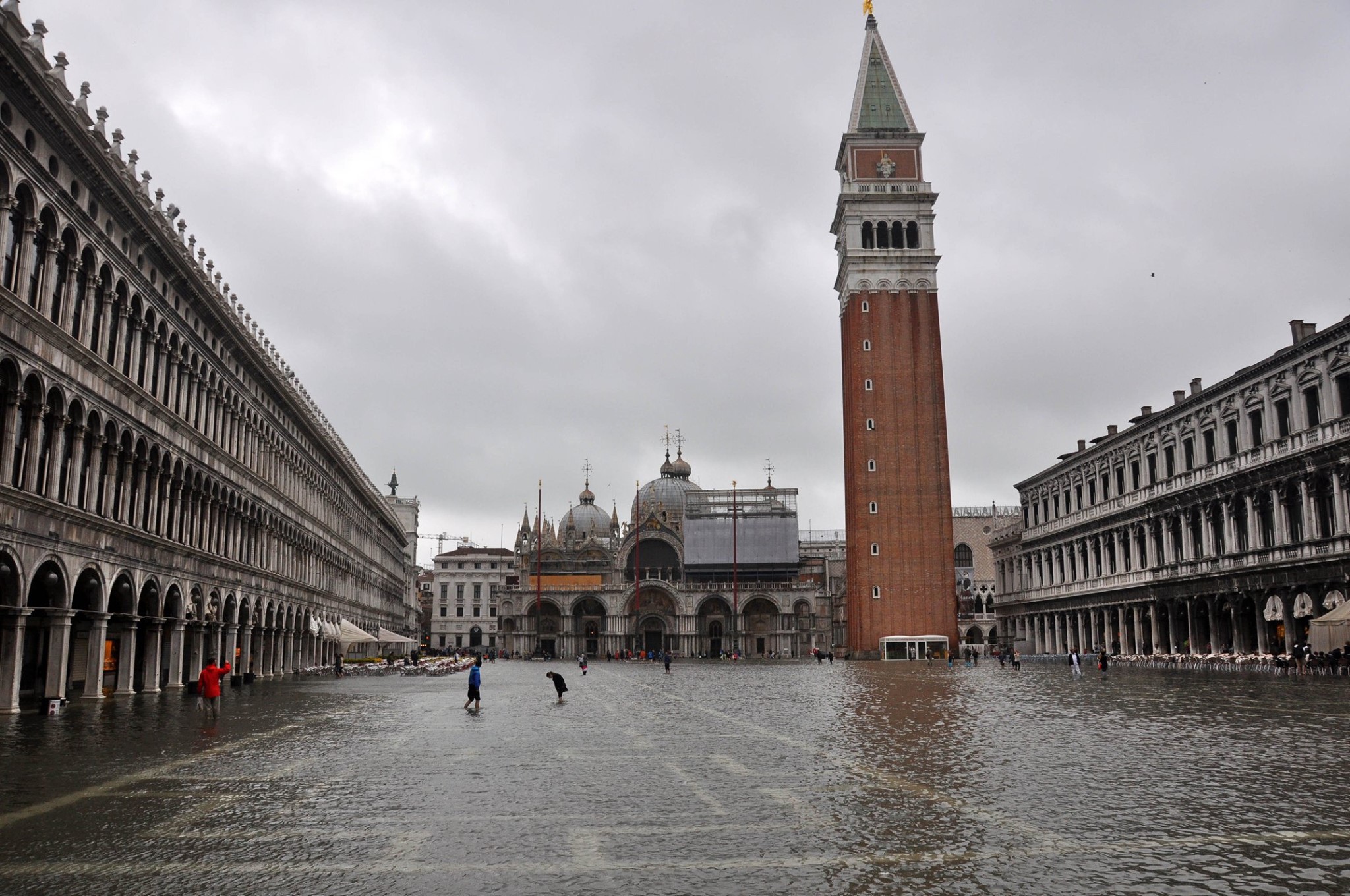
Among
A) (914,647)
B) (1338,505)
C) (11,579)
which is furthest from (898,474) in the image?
(11,579)

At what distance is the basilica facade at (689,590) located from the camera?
98938mm

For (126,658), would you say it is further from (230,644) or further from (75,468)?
(230,644)

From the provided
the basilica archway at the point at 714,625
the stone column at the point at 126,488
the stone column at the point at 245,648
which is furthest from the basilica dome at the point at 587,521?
the stone column at the point at 126,488

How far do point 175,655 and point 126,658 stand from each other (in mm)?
3494

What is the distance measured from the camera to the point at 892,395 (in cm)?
7725

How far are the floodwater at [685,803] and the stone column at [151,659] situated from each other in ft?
28.5

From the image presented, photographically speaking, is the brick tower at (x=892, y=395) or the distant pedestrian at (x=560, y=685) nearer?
the distant pedestrian at (x=560, y=685)

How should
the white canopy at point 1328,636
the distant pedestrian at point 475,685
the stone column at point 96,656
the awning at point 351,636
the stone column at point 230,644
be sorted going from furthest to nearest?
the awning at point 351,636 → the white canopy at point 1328,636 → the stone column at point 230,644 → the stone column at point 96,656 → the distant pedestrian at point 475,685

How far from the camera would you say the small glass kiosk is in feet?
240

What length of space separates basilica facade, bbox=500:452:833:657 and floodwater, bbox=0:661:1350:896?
75.5 meters

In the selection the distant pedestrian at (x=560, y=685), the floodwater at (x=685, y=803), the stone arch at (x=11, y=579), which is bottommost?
the floodwater at (x=685, y=803)

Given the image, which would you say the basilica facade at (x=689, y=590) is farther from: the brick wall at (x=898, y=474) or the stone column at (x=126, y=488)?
the stone column at (x=126, y=488)

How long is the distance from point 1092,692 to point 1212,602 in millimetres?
22170

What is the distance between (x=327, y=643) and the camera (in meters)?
63.7
